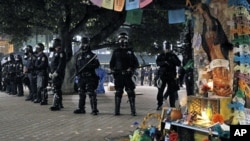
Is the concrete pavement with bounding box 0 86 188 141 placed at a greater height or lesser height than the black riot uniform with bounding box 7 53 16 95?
lesser

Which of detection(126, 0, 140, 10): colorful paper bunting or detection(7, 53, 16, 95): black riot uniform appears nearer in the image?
detection(126, 0, 140, 10): colorful paper bunting

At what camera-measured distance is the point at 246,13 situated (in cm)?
606

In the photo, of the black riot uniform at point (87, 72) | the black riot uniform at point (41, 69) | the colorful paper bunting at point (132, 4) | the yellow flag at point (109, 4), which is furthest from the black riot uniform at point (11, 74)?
the colorful paper bunting at point (132, 4)

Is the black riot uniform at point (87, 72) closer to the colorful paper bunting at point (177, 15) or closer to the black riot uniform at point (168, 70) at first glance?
the black riot uniform at point (168, 70)

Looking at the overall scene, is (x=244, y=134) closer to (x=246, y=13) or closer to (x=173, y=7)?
(x=246, y=13)

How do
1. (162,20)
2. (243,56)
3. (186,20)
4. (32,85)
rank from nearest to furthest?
(243,56)
(186,20)
(32,85)
(162,20)

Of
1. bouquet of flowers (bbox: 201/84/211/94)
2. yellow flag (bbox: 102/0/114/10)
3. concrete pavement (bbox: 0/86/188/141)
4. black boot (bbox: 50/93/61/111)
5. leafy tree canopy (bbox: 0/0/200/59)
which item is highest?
leafy tree canopy (bbox: 0/0/200/59)

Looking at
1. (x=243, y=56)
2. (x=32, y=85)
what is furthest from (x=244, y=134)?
(x=32, y=85)

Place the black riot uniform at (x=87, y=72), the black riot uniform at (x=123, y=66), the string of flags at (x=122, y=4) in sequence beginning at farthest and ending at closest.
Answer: the black riot uniform at (x=87, y=72), the black riot uniform at (x=123, y=66), the string of flags at (x=122, y=4)

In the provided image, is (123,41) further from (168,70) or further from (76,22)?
(76,22)

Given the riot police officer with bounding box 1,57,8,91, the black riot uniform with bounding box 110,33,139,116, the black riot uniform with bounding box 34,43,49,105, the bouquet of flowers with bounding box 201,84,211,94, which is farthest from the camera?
the riot police officer with bounding box 1,57,8,91

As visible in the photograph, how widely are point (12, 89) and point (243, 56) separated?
52.6 ft

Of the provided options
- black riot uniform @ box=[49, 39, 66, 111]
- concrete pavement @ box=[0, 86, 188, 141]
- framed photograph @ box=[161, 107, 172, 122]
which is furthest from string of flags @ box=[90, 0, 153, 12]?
black riot uniform @ box=[49, 39, 66, 111]

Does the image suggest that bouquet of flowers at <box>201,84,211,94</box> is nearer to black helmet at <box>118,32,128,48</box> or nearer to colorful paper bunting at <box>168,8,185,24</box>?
colorful paper bunting at <box>168,8,185,24</box>
